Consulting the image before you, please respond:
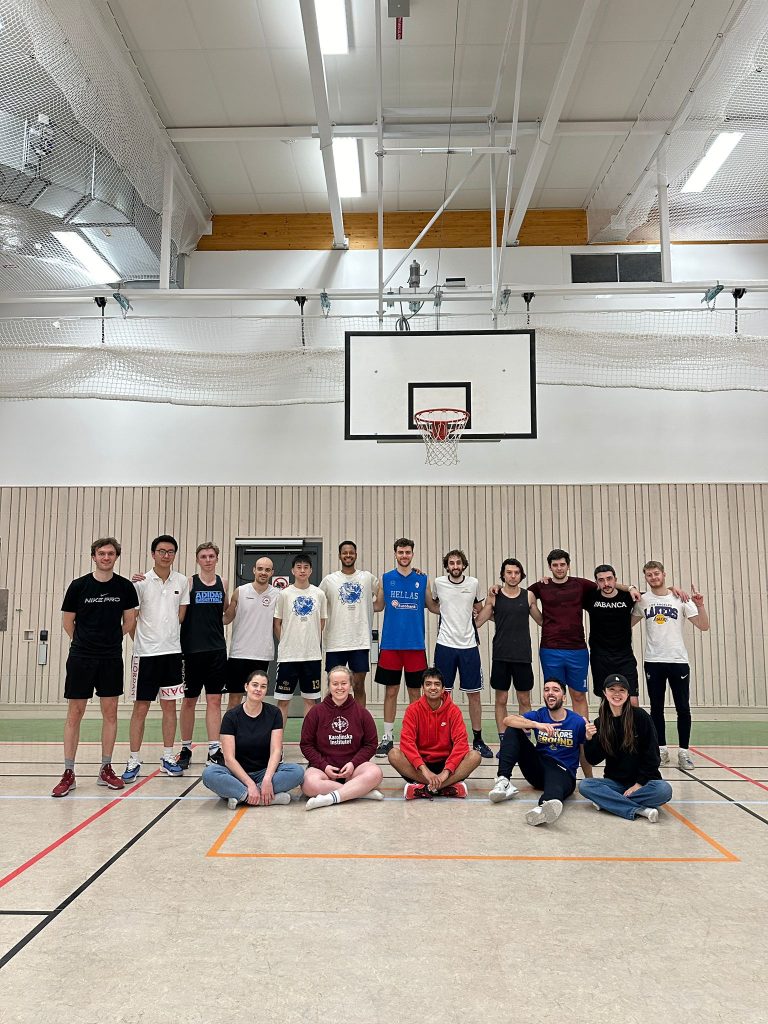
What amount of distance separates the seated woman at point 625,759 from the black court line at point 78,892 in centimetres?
307

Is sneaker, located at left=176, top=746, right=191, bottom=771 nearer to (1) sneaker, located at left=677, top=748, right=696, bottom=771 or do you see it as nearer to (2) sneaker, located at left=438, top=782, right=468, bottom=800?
(2) sneaker, located at left=438, top=782, right=468, bottom=800

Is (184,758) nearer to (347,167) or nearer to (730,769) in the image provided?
(730,769)

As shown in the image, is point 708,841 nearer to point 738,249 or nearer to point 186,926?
point 186,926

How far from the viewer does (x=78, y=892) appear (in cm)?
387

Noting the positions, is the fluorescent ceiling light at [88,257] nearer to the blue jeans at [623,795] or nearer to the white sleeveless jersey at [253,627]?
the white sleeveless jersey at [253,627]

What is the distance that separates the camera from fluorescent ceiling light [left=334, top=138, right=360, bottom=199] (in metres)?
9.37

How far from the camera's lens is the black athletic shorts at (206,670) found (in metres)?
6.55

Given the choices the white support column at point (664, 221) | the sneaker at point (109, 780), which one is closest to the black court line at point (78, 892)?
the sneaker at point (109, 780)

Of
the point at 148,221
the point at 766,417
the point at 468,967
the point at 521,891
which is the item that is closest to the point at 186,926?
the point at 468,967

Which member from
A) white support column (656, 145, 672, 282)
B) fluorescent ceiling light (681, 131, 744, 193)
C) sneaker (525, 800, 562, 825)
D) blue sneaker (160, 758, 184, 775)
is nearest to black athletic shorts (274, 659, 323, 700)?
blue sneaker (160, 758, 184, 775)

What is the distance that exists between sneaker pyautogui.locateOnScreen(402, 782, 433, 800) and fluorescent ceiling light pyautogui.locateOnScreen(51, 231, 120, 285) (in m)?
7.66

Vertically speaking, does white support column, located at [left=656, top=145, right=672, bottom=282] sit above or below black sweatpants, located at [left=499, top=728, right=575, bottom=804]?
above

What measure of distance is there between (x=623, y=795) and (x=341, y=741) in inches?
83.4

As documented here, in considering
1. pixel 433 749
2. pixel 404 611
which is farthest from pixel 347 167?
pixel 433 749
